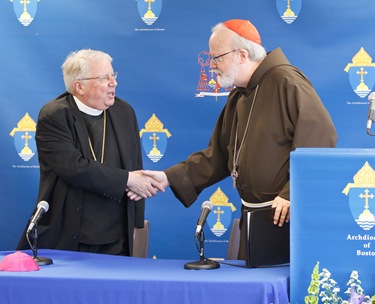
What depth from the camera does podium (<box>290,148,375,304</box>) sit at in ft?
10.6

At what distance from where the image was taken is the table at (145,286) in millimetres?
3289

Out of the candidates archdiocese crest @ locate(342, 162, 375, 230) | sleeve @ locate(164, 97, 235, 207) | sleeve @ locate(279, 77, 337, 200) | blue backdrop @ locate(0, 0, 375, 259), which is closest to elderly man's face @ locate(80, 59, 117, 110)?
sleeve @ locate(164, 97, 235, 207)

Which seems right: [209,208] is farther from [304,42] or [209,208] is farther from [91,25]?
[91,25]

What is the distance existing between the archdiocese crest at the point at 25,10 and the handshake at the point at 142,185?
198cm

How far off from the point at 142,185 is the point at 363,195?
1.89 m

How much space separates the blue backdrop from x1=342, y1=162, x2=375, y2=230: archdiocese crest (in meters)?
2.57

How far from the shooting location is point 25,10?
6309 millimetres

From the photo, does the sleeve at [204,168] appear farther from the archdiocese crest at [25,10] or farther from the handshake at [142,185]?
the archdiocese crest at [25,10]

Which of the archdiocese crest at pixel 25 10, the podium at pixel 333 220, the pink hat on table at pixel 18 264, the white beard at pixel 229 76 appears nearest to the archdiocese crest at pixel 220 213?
the white beard at pixel 229 76

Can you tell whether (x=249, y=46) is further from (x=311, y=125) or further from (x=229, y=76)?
(x=311, y=125)

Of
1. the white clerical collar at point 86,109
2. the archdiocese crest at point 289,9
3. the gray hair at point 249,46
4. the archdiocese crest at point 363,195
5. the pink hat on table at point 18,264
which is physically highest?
the archdiocese crest at point 289,9

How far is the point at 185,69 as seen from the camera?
6.10 metres

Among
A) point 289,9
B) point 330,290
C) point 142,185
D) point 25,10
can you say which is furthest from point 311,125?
point 25,10

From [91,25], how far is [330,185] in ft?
11.1
